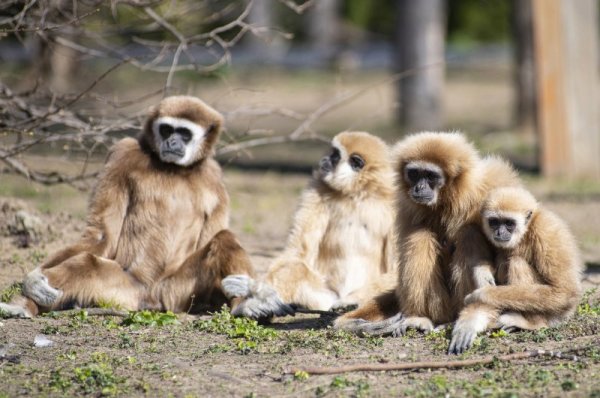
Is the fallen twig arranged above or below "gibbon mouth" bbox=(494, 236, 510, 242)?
below

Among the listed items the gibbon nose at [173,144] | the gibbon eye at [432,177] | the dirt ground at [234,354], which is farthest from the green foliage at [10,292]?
the gibbon eye at [432,177]

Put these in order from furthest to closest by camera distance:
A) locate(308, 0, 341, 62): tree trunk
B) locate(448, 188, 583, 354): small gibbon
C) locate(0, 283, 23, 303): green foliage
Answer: locate(308, 0, 341, 62): tree trunk → locate(0, 283, 23, 303): green foliage → locate(448, 188, 583, 354): small gibbon

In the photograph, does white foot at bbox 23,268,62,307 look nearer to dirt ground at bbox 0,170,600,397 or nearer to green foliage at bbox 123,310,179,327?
dirt ground at bbox 0,170,600,397

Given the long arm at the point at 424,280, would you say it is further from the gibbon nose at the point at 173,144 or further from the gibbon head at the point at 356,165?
the gibbon nose at the point at 173,144

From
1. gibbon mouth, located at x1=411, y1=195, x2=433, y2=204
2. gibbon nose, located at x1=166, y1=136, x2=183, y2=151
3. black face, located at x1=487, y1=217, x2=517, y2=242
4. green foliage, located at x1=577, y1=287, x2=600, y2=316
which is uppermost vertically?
gibbon nose, located at x1=166, y1=136, x2=183, y2=151

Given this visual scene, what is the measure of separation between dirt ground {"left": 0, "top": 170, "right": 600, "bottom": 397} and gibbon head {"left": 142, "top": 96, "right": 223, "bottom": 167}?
1.50 meters

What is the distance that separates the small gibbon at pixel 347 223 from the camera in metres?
9.41

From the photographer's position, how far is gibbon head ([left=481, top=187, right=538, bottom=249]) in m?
7.17

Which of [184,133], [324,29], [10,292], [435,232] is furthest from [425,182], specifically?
[324,29]

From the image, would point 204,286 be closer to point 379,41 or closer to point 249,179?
point 249,179

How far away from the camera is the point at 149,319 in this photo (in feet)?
26.4

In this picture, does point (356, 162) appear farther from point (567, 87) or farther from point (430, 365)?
point (567, 87)

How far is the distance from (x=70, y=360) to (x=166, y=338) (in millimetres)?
919

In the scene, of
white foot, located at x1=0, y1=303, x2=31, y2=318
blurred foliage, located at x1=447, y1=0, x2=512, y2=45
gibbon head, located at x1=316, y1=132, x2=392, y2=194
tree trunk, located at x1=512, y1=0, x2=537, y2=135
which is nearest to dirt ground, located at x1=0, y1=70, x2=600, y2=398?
white foot, located at x1=0, y1=303, x2=31, y2=318
